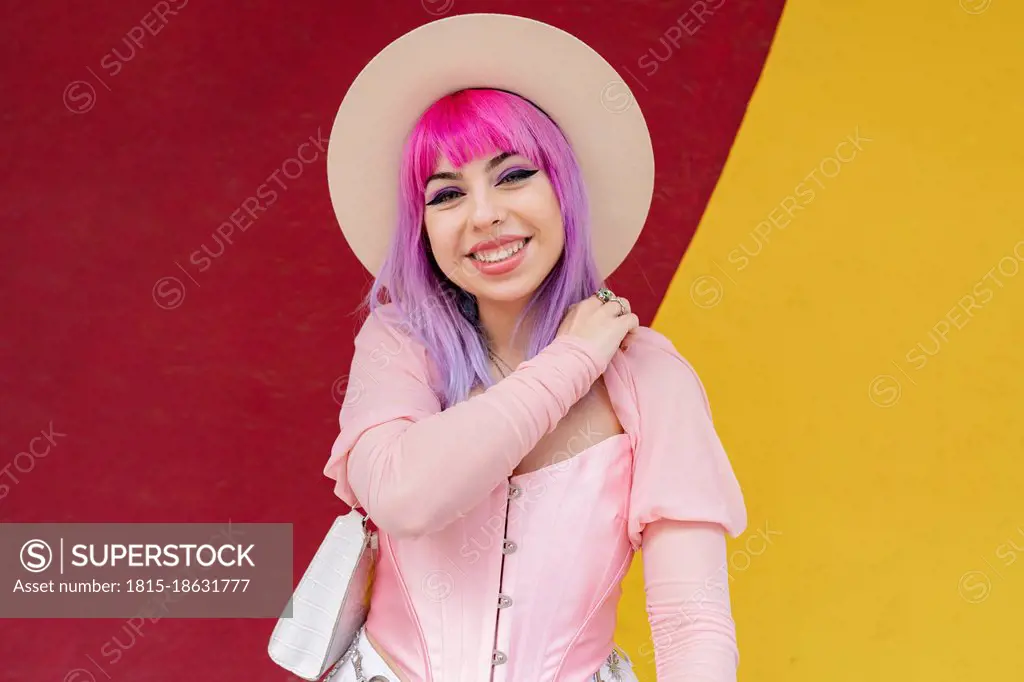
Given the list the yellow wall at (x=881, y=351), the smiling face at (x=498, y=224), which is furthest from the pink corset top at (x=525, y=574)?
the yellow wall at (x=881, y=351)

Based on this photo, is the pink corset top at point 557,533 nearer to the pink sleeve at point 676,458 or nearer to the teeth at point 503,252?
the pink sleeve at point 676,458

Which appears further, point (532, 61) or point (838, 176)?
point (838, 176)

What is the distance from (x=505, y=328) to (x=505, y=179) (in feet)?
0.83

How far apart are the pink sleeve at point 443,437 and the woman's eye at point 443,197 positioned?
26 cm

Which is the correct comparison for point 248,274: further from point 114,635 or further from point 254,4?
point 114,635

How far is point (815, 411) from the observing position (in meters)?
2.15

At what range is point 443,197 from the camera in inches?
55.0

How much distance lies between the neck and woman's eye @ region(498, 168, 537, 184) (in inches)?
8.0

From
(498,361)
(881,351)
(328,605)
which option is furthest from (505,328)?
(881,351)

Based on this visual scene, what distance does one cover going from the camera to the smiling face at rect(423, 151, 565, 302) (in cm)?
135

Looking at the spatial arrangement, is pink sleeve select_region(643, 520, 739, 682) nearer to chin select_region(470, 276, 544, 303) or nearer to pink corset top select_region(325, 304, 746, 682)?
pink corset top select_region(325, 304, 746, 682)

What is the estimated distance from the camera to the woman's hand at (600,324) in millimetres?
1291

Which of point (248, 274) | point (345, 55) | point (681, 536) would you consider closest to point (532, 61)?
point (681, 536)

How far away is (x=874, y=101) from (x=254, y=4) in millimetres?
1425
